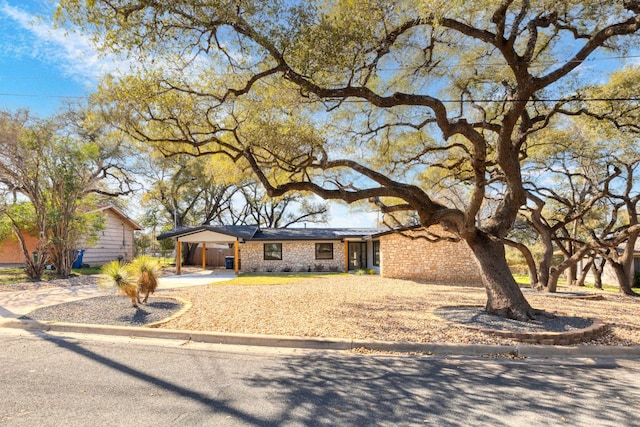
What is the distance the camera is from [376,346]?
5.54 m

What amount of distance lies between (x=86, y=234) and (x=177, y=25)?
1480 cm

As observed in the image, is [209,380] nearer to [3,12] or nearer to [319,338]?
[319,338]

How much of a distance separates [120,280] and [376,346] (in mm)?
5554

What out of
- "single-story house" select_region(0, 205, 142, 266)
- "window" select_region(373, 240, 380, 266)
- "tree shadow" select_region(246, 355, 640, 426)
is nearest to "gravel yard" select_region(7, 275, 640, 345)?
"tree shadow" select_region(246, 355, 640, 426)

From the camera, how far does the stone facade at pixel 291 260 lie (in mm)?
22156

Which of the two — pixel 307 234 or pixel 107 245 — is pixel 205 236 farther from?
pixel 107 245

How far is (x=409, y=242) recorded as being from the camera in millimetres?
17812

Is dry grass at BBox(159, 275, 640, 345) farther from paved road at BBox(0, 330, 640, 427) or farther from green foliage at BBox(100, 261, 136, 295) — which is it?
green foliage at BBox(100, 261, 136, 295)

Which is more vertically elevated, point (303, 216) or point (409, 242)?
point (303, 216)

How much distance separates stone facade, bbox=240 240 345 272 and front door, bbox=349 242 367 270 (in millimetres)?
1197

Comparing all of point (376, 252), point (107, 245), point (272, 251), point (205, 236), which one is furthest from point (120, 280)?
point (107, 245)

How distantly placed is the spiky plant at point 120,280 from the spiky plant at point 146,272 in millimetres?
150

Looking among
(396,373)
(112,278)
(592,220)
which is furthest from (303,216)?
(396,373)

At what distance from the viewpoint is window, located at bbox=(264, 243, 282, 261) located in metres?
22.3
